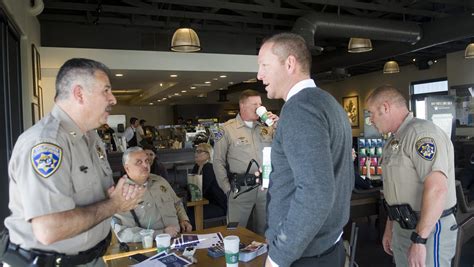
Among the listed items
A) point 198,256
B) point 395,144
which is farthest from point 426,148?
point 198,256

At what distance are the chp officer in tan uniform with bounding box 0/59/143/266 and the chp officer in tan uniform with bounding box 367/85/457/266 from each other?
1.49 metres

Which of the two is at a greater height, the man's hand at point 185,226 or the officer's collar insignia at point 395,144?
the officer's collar insignia at point 395,144

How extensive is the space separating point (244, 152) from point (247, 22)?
493 cm

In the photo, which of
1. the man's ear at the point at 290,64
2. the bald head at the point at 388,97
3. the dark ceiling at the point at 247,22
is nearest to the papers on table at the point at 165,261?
the man's ear at the point at 290,64

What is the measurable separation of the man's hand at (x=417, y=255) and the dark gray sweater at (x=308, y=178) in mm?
865

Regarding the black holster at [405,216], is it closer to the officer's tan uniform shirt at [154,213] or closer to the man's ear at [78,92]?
the officer's tan uniform shirt at [154,213]

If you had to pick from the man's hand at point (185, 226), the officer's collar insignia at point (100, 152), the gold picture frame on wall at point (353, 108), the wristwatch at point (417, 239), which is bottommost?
the man's hand at point (185, 226)

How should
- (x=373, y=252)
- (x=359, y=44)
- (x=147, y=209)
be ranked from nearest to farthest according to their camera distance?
1. (x=147, y=209)
2. (x=373, y=252)
3. (x=359, y=44)

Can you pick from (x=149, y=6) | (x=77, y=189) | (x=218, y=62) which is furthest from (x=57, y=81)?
(x=218, y=62)

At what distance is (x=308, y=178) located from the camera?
1.31 m

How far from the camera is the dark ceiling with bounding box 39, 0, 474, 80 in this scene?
6.57 m

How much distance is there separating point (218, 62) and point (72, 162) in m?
7.05

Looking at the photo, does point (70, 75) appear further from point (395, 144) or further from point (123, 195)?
point (395, 144)

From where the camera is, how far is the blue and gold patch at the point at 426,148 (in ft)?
7.01
